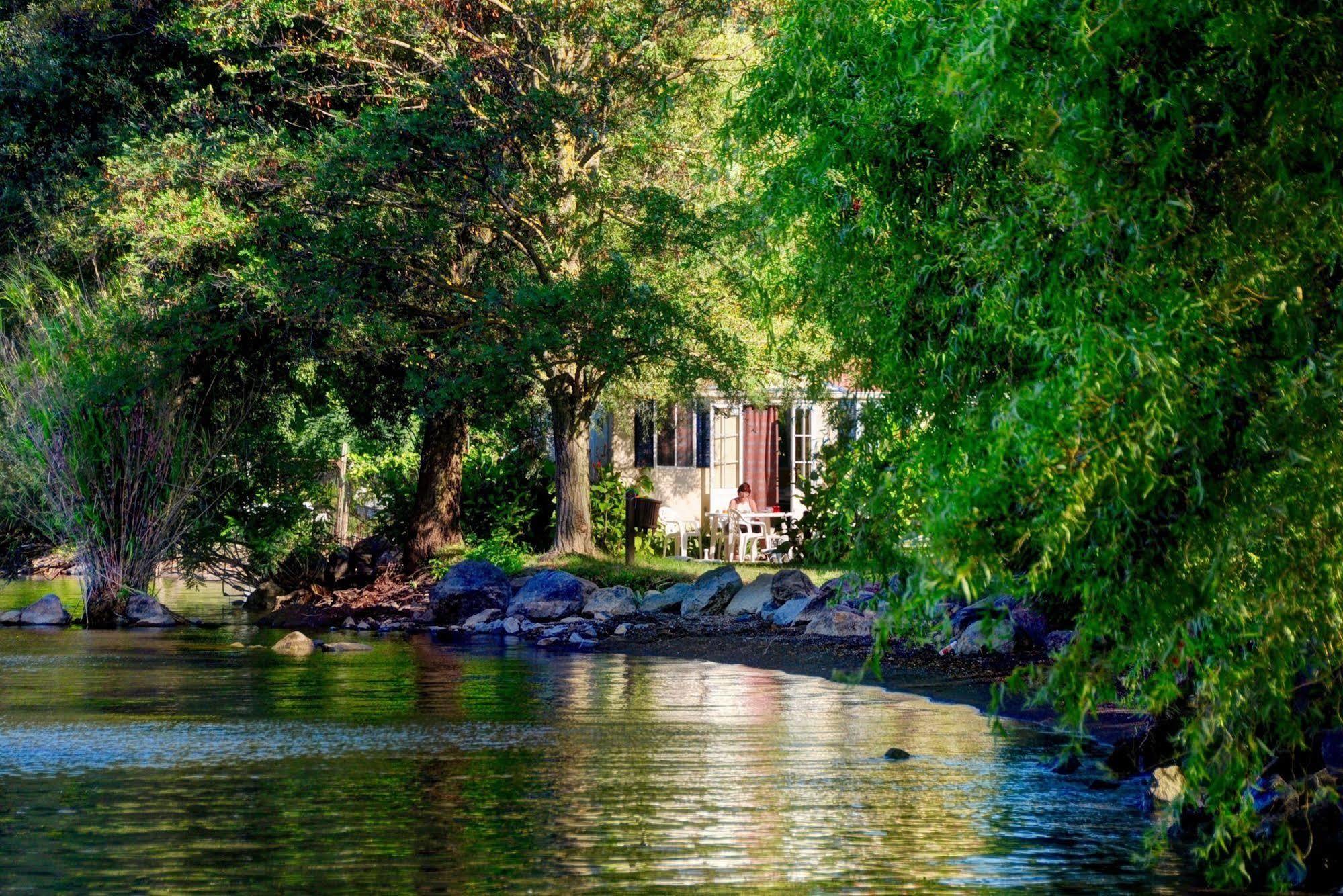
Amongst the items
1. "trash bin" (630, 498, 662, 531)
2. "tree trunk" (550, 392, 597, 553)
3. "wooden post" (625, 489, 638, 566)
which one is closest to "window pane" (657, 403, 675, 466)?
"trash bin" (630, 498, 662, 531)

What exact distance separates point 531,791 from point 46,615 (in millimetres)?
16912

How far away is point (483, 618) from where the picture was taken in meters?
24.4

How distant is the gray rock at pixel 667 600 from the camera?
2403cm

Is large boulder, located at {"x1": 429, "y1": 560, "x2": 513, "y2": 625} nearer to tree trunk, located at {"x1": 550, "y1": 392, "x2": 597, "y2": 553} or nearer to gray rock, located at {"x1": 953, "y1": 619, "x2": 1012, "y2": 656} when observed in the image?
tree trunk, located at {"x1": 550, "y1": 392, "x2": 597, "y2": 553}

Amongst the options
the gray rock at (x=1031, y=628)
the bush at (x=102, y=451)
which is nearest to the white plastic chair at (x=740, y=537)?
the bush at (x=102, y=451)

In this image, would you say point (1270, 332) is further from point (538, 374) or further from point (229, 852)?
point (538, 374)

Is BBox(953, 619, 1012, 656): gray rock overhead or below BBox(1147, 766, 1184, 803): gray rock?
overhead

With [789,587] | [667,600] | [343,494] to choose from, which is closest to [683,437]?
[343,494]

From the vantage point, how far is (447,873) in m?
8.38

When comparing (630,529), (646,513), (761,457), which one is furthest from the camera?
(761,457)

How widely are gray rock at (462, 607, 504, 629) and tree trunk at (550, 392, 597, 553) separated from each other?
2601 millimetres

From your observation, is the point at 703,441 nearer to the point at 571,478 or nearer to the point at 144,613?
the point at 571,478

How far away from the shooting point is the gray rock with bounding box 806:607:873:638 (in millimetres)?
21109

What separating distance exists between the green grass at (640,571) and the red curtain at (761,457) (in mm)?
4474
